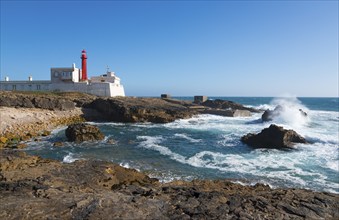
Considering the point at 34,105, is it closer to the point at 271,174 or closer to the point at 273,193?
the point at 271,174

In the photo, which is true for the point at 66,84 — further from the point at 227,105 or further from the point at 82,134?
the point at 227,105

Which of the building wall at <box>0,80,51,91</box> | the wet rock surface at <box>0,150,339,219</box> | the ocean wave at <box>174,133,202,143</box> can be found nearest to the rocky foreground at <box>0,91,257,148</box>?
the ocean wave at <box>174,133,202,143</box>

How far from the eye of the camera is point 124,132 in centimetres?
2288

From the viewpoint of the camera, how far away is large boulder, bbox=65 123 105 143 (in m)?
18.3

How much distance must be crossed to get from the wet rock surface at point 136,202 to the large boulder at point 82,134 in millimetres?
10052

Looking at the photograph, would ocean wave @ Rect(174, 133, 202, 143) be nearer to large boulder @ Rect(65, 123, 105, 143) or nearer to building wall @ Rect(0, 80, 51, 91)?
large boulder @ Rect(65, 123, 105, 143)

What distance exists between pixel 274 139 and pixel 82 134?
39.4 feet

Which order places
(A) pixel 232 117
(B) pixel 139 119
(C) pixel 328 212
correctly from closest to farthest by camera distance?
(C) pixel 328 212, (B) pixel 139 119, (A) pixel 232 117

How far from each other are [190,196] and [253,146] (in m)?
11.5

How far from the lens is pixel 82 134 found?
61.0 feet

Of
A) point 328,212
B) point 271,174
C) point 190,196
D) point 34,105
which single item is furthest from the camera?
point 34,105

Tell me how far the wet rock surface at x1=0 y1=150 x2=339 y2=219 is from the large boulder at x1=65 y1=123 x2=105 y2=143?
10052 millimetres

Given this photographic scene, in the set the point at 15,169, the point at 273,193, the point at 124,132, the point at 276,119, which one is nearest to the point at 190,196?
the point at 273,193

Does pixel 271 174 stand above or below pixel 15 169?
below
